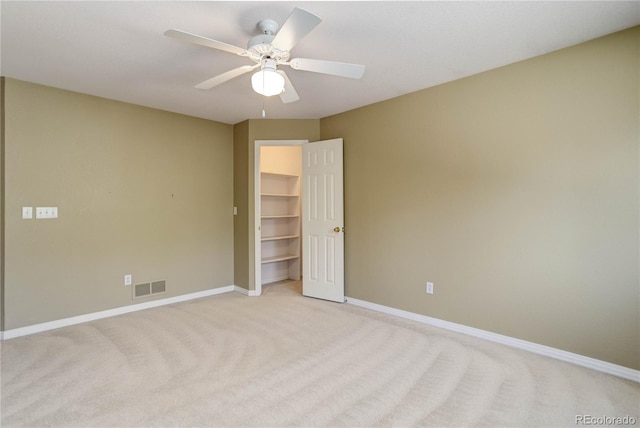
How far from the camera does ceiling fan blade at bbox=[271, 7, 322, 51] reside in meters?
1.55

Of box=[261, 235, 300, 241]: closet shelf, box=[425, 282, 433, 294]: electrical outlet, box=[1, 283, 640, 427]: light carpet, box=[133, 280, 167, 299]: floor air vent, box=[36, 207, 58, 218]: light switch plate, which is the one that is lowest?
box=[1, 283, 640, 427]: light carpet

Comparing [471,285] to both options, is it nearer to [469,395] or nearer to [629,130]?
[469,395]

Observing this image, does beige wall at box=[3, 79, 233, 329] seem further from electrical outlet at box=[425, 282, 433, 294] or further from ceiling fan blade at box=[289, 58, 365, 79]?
electrical outlet at box=[425, 282, 433, 294]

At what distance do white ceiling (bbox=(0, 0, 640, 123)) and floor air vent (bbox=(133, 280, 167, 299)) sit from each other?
7.12 feet

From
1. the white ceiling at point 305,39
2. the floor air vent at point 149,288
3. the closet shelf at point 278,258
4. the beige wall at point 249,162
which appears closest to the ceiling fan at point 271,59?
the white ceiling at point 305,39

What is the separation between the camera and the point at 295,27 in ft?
5.50

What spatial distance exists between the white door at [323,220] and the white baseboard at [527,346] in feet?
2.31

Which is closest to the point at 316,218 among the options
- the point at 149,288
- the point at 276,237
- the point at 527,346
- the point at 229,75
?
the point at 276,237

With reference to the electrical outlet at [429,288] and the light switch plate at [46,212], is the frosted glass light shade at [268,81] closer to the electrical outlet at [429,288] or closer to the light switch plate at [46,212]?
the electrical outlet at [429,288]

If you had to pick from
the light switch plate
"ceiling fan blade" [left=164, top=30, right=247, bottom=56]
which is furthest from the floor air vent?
"ceiling fan blade" [left=164, top=30, right=247, bottom=56]

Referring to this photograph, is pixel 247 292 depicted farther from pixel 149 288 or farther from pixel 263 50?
pixel 263 50

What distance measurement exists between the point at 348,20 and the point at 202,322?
3.04m

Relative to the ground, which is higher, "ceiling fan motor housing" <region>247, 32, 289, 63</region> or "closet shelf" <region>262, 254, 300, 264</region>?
"ceiling fan motor housing" <region>247, 32, 289, 63</region>

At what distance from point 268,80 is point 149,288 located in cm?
308
